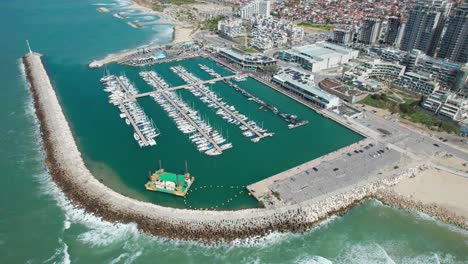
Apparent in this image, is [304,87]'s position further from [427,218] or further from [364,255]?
[364,255]

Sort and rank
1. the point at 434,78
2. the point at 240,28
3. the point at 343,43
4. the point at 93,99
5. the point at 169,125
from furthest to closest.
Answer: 1. the point at 240,28
2. the point at 343,43
3. the point at 434,78
4. the point at 93,99
5. the point at 169,125

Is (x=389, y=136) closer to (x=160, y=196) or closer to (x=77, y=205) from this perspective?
(x=160, y=196)

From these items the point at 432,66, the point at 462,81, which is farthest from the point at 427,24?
the point at 462,81

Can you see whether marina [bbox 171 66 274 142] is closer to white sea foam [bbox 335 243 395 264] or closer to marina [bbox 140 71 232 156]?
marina [bbox 140 71 232 156]

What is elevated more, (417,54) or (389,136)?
(417,54)

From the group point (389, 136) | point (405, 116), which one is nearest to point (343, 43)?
point (405, 116)

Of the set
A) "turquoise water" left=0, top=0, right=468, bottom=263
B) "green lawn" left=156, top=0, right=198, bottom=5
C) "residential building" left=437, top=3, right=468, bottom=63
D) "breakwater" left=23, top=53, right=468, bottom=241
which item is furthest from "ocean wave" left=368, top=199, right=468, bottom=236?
"green lawn" left=156, top=0, right=198, bottom=5
